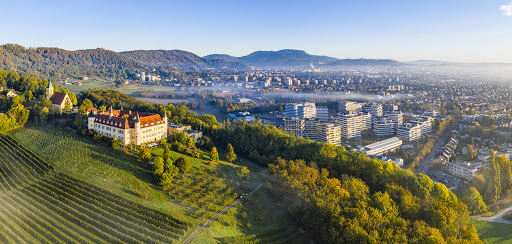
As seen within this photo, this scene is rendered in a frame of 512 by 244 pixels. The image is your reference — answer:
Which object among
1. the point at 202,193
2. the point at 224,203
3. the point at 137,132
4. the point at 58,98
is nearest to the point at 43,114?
the point at 58,98

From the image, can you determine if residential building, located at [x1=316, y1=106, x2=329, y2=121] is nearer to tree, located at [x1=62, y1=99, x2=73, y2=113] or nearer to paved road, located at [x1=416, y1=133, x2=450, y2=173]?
paved road, located at [x1=416, y1=133, x2=450, y2=173]

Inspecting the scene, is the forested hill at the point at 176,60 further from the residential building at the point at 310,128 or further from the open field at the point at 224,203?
the open field at the point at 224,203

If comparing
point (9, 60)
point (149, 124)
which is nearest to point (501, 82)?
point (149, 124)

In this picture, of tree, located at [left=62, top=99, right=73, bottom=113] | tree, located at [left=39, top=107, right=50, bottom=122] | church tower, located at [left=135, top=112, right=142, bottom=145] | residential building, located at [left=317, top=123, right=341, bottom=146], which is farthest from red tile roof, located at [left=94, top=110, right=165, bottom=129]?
residential building, located at [left=317, top=123, right=341, bottom=146]

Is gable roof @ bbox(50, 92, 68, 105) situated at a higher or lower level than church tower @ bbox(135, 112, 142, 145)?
higher

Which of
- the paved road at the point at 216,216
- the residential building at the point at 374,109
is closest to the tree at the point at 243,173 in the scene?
the paved road at the point at 216,216

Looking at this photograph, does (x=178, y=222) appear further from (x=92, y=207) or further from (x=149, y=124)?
(x=149, y=124)

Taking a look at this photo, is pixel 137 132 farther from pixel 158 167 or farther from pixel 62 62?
pixel 62 62

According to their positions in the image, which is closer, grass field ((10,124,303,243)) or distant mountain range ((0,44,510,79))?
grass field ((10,124,303,243))
